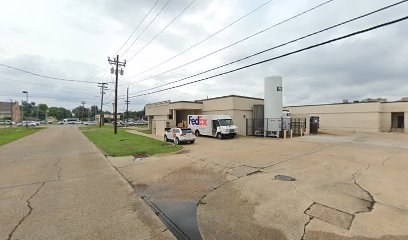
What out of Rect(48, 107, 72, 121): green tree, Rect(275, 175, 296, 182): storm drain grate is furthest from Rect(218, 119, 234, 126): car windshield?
Rect(48, 107, 72, 121): green tree

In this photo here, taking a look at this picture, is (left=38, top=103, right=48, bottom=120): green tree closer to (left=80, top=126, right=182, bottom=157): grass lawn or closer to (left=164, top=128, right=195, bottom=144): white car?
(left=80, top=126, right=182, bottom=157): grass lawn

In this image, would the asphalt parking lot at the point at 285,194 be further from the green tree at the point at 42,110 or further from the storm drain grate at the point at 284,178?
the green tree at the point at 42,110

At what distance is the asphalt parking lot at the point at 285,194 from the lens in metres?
4.25

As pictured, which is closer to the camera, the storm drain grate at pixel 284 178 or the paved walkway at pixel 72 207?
the paved walkway at pixel 72 207

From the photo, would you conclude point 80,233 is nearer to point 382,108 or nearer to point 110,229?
point 110,229

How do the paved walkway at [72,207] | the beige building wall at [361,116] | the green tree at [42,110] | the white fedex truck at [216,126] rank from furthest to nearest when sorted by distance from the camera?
the green tree at [42,110] < the beige building wall at [361,116] < the white fedex truck at [216,126] < the paved walkway at [72,207]

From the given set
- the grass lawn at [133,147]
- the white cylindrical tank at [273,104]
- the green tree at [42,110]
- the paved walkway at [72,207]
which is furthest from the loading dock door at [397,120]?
the green tree at [42,110]

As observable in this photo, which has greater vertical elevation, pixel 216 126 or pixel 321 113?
pixel 321 113

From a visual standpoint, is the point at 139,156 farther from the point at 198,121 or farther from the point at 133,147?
the point at 198,121

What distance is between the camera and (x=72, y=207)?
5254mm

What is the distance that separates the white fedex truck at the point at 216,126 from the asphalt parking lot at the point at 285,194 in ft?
39.2

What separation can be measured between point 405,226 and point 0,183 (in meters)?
11.9

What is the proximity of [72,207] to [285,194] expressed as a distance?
5884 millimetres

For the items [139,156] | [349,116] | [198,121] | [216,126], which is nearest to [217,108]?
[198,121]
